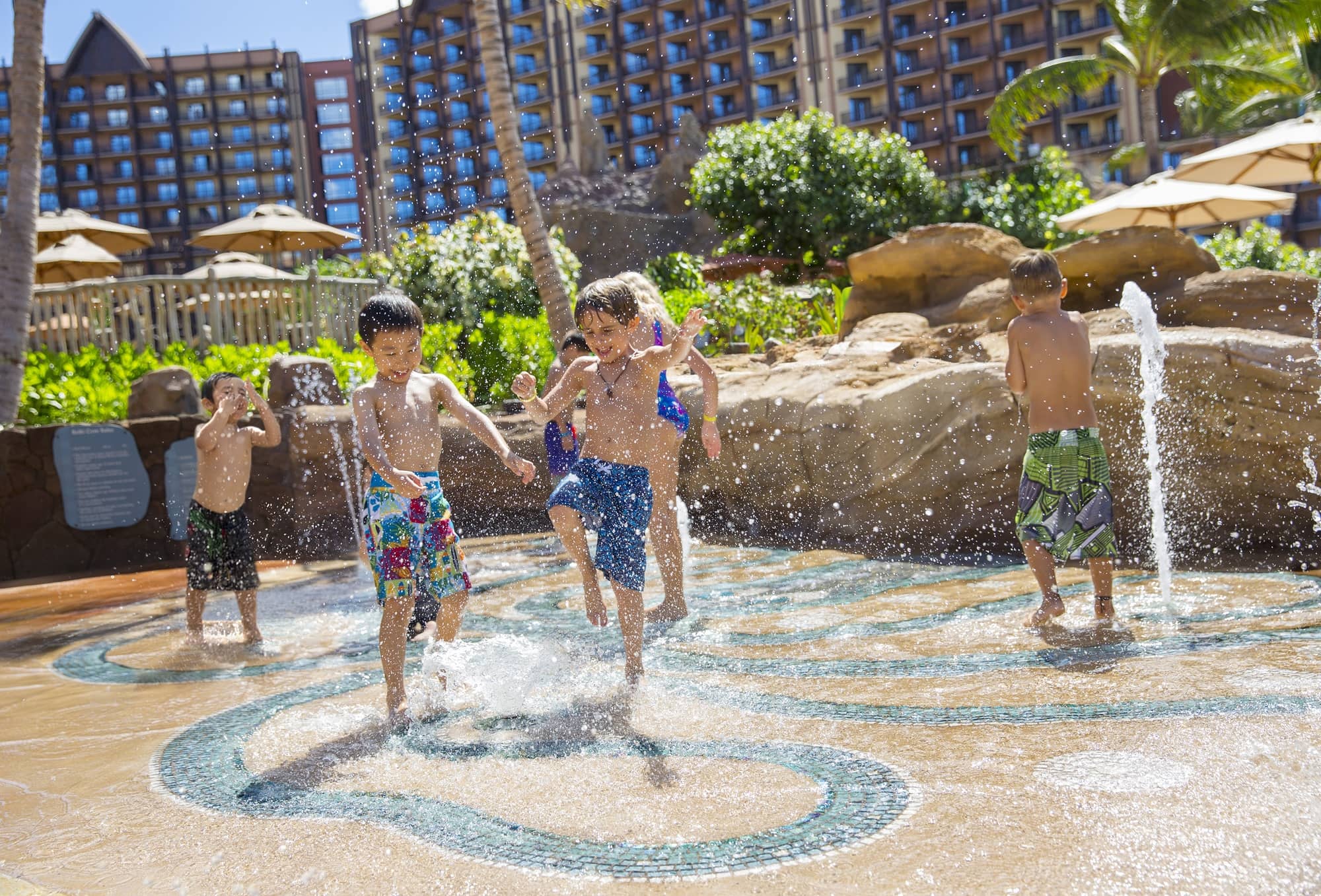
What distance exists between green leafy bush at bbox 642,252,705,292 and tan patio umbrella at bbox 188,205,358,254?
528 centimetres

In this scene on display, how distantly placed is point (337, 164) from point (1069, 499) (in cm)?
8308

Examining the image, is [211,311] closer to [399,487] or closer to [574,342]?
[574,342]

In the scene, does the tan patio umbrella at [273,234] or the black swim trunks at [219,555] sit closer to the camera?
the black swim trunks at [219,555]

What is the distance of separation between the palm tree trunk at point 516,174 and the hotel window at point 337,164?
73.2 metres

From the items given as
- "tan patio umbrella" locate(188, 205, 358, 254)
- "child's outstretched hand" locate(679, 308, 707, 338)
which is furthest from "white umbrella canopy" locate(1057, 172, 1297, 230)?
"child's outstretched hand" locate(679, 308, 707, 338)

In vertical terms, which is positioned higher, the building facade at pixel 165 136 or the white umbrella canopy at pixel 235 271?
the building facade at pixel 165 136

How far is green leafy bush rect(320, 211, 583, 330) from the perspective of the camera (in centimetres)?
1495

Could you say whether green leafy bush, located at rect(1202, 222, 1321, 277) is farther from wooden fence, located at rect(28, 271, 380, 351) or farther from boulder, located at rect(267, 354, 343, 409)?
boulder, located at rect(267, 354, 343, 409)

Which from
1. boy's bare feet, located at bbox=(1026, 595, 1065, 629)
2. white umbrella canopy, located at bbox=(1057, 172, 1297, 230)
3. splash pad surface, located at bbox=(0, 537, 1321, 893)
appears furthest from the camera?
white umbrella canopy, located at bbox=(1057, 172, 1297, 230)

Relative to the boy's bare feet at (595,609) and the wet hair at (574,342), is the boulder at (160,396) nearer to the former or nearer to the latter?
the wet hair at (574,342)

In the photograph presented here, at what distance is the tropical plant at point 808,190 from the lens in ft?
72.4

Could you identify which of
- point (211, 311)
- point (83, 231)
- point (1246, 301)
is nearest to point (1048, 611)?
point (1246, 301)

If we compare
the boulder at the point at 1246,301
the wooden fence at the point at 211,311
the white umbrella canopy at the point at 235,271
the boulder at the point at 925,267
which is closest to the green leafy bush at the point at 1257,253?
the boulder at the point at 925,267

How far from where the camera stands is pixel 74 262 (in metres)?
17.2
